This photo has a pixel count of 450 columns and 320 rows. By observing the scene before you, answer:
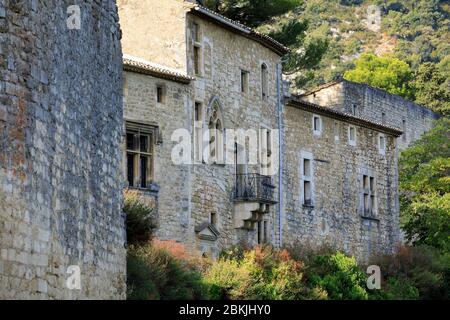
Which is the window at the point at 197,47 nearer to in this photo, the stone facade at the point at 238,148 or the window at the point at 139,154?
Result: the stone facade at the point at 238,148

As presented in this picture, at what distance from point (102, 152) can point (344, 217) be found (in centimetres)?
3001

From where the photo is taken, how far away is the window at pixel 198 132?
123 ft

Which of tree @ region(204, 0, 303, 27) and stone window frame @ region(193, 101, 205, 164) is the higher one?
tree @ region(204, 0, 303, 27)

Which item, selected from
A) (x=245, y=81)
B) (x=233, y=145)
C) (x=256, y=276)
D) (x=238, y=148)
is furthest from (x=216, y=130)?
(x=256, y=276)

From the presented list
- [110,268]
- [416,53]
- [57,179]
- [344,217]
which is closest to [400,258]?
[344,217]

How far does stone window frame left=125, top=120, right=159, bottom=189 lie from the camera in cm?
3494

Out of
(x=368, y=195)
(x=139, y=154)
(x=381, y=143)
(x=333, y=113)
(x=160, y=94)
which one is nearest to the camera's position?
(x=139, y=154)

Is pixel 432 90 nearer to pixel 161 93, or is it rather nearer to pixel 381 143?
pixel 381 143

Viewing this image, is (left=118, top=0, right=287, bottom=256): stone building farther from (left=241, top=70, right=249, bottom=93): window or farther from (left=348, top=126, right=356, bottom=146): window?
(left=348, top=126, right=356, bottom=146): window

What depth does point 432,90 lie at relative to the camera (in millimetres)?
76750

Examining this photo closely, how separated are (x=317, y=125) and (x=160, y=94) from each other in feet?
36.1

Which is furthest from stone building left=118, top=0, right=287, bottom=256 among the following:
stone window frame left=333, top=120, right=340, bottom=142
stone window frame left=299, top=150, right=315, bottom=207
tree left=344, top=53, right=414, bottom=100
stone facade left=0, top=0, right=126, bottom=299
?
tree left=344, top=53, right=414, bottom=100

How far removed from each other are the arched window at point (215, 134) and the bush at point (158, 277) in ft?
24.0

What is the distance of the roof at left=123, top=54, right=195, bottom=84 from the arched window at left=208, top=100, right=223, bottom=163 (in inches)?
67.8
